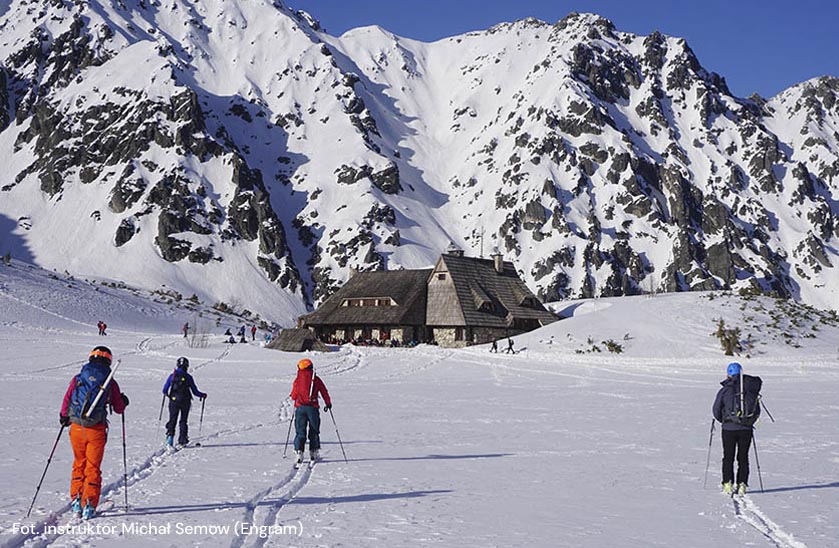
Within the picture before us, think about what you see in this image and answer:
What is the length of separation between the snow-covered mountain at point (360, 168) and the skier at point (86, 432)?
101 metres

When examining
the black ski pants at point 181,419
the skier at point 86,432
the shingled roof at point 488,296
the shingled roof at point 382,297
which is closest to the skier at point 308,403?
the black ski pants at point 181,419

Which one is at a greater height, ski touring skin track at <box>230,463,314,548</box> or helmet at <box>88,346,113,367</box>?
helmet at <box>88,346,113,367</box>

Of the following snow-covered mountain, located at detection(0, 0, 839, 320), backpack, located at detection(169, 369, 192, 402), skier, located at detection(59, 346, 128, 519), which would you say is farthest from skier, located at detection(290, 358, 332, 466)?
snow-covered mountain, located at detection(0, 0, 839, 320)

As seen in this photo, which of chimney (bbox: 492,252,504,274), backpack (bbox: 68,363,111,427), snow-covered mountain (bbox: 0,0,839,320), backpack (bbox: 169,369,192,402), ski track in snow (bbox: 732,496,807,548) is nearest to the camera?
ski track in snow (bbox: 732,496,807,548)

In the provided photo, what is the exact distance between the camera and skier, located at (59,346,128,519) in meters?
8.31

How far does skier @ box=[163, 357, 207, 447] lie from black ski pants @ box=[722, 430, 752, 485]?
29.1 ft

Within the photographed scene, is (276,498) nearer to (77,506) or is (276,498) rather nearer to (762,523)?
(77,506)

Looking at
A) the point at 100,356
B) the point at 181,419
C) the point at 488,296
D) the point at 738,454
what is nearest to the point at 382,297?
the point at 488,296

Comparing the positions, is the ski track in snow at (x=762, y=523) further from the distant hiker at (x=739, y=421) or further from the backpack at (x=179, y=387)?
the backpack at (x=179, y=387)

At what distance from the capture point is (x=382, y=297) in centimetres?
6219

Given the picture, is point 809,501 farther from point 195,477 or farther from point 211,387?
point 211,387

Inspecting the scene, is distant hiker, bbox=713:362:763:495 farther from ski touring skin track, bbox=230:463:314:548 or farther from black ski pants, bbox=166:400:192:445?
black ski pants, bbox=166:400:192:445

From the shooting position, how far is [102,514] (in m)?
8.41

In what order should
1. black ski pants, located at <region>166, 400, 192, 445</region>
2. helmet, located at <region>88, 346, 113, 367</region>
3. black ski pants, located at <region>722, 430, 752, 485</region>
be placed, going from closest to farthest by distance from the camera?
helmet, located at <region>88, 346, 113, 367</region> → black ski pants, located at <region>722, 430, 752, 485</region> → black ski pants, located at <region>166, 400, 192, 445</region>
